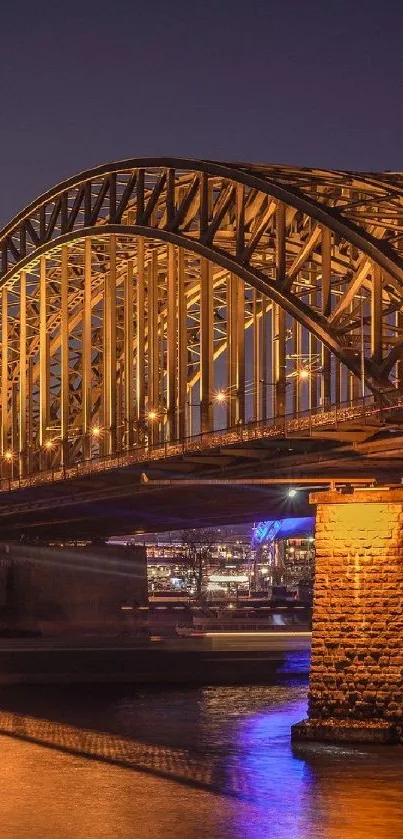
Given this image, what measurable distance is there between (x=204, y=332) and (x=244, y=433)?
13.7 metres

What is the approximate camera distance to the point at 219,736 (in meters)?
58.6

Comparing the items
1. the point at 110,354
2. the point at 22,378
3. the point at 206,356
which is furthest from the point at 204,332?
the point at 22,378

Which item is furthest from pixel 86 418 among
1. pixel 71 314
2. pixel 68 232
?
pixel 71 314

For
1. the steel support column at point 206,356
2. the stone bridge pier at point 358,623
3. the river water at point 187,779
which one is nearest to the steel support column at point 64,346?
the steel support column at point 206,356

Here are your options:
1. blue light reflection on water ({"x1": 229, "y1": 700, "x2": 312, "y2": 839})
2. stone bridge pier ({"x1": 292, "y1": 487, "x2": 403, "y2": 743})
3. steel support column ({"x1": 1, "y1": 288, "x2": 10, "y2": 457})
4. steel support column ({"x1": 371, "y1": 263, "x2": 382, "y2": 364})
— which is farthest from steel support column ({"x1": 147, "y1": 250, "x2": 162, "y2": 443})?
stone bridge pier ({"x1": 292, "y1": 487, "x2": 403, "y2": 743})

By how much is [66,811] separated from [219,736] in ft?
53.6

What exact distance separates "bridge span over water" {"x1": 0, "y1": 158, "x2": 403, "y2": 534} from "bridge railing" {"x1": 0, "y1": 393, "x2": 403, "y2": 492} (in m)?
0.11

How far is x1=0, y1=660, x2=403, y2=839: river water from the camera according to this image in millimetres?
40562

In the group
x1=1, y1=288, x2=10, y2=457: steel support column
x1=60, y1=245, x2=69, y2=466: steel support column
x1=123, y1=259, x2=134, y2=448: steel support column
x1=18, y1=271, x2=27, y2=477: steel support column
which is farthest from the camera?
x1=1, y1=288, x2=10, y2=457: steel support column

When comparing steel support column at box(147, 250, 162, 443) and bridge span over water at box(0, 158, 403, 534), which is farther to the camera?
steel support column at box(147, 250, 162, 443)

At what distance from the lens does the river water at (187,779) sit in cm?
4056

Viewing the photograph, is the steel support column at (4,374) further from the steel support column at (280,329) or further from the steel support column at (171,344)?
the steel support column at (280,329)

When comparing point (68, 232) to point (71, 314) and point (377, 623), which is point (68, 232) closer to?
point (71, 314)

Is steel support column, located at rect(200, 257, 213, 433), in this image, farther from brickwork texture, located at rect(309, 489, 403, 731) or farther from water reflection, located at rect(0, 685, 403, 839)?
brickwork texture, located at rect(309, 489, 403, 731)
